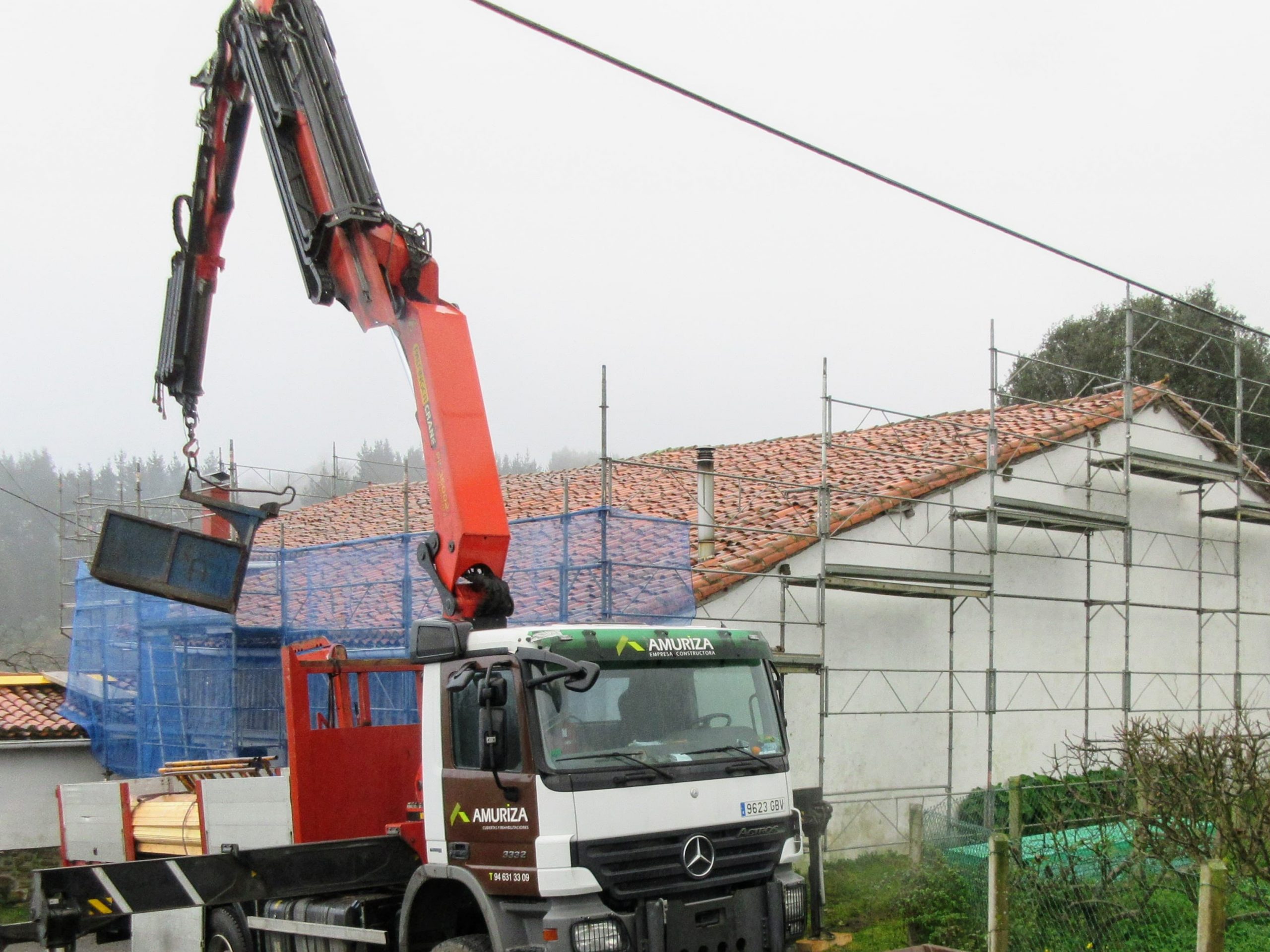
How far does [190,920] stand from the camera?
9258 millimetres

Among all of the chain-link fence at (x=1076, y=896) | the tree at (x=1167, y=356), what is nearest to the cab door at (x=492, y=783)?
the chain-link fence at (x=1076, y=896)

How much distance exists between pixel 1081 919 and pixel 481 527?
4.92 meters

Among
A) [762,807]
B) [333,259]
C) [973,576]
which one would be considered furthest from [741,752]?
[973,576]

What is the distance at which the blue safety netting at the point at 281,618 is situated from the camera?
1217 centimetres

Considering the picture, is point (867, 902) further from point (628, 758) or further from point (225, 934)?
point (628, 758)

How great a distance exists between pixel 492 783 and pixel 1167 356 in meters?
28.8

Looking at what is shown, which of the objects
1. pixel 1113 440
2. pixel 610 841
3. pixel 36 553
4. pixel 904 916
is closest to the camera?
pixel 610 841

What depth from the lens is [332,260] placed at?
9.34 m

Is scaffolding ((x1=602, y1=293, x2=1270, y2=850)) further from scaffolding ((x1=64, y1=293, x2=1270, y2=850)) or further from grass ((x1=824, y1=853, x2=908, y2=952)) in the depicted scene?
grass ((x1=824, y1=853, x2=908, y2=952))

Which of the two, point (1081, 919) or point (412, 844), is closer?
point (412, 844)

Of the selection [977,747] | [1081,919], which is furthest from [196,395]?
[977,747]

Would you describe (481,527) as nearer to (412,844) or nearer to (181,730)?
(412,844)

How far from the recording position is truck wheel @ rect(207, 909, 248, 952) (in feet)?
29.1

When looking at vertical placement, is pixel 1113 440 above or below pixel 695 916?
above
